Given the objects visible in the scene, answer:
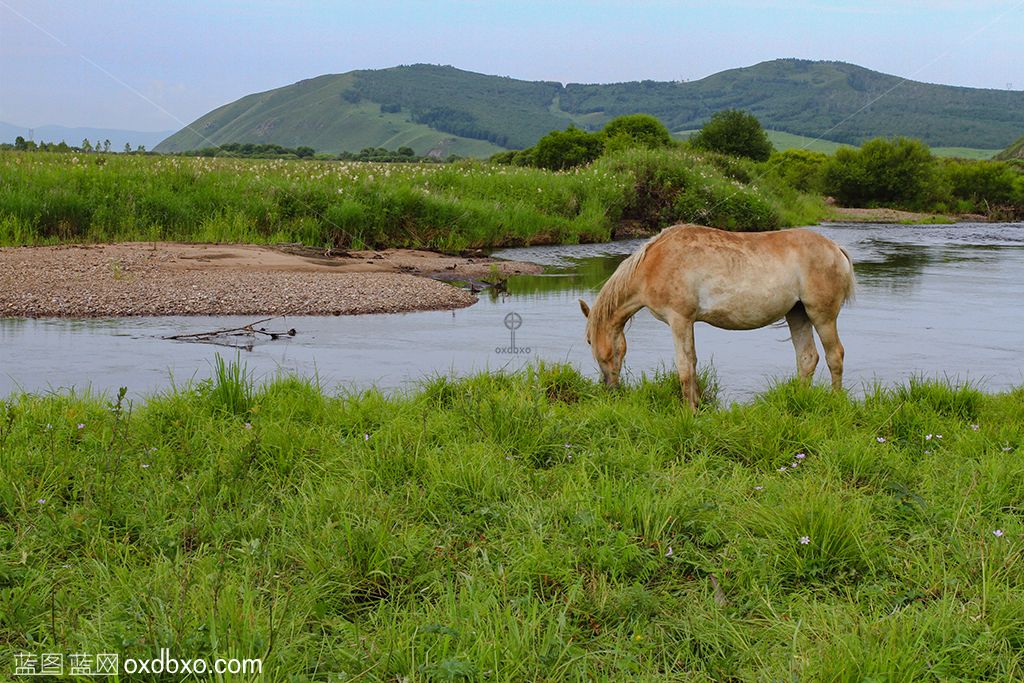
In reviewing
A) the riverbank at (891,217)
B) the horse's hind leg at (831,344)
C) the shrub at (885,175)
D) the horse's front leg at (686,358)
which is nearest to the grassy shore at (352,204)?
the horse's front leg at (686,358)

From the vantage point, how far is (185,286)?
15312mm

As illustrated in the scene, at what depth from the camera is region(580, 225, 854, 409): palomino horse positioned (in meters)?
8.30

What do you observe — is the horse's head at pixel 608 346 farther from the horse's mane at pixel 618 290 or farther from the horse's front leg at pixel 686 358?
the horse's front leg at pixel 686 358

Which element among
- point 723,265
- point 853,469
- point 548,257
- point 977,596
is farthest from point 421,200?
point 977,596

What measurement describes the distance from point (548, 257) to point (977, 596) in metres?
20.2

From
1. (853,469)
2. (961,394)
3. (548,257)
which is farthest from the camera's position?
(548,257)

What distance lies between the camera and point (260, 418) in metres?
7.02

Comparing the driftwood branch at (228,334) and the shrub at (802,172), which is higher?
the shrub at (802,172)

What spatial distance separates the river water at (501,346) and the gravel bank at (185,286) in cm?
55

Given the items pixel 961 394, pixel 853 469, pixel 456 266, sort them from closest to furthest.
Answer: pixel 853 469 → pixel 961 394 → pixel 456 266

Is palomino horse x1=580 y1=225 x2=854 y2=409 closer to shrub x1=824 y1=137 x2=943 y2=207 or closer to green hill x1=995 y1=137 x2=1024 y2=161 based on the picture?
shrub x1=824 y1=137 x2=943 y2=207

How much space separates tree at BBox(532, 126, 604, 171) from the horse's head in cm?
3936

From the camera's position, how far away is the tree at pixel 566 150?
4809cm

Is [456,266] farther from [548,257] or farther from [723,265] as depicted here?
[723,265]
